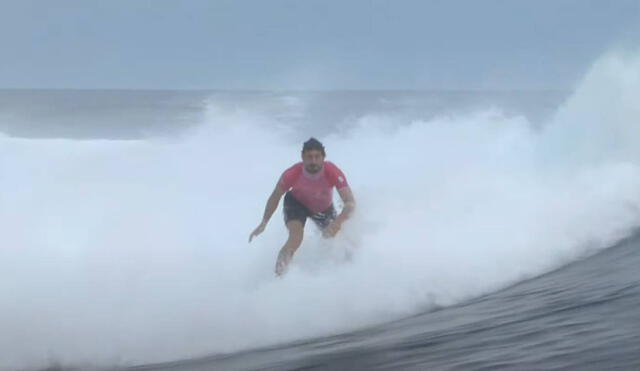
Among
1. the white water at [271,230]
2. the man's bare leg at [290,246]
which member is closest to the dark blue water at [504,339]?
the white water at [271,230]

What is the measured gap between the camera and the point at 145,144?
19203 mm

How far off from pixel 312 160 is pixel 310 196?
1.67 feet

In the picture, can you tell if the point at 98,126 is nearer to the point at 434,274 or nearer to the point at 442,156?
the point at 442,156

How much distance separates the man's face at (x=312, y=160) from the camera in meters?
10.2

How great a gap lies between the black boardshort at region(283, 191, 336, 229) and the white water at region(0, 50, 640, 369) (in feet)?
0.59

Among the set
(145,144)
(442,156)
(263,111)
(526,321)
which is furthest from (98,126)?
(526,321)

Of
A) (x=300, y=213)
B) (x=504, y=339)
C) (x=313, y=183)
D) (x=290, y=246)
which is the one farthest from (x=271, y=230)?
(x=504, y=339)

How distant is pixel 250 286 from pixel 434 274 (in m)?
1.75

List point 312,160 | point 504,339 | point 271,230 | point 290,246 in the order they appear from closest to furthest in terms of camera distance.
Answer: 1. point 504,339
2. point 290,246
3. point 312,160
4. point 271,230

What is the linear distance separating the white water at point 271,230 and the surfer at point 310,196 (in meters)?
0.22

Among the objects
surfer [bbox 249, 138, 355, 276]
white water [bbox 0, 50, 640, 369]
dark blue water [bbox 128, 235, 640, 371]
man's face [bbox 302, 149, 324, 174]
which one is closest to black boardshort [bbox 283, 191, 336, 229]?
surfer [bbox 249, 138, 355, 276]

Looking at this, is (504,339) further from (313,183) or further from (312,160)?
(313,183)

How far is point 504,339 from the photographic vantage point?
7879 mm

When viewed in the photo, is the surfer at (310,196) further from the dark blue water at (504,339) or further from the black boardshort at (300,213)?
the dark blue water at (504,339)
